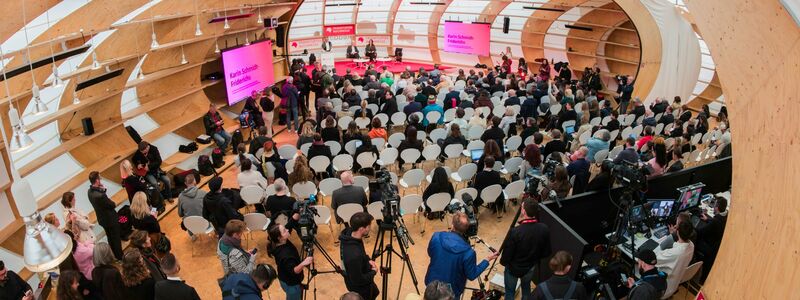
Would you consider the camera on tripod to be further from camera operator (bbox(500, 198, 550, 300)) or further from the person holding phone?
the person holding phone

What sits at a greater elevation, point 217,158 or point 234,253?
point 234,253

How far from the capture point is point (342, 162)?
8859mm

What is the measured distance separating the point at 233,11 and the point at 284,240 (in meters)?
8.29

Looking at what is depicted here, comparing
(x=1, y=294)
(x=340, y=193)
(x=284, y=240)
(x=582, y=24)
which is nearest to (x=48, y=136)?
(x=1, y=294)

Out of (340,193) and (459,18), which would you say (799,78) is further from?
(459,18)

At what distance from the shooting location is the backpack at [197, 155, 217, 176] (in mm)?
9441

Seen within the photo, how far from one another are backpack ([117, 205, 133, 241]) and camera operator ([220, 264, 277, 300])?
314 centimetres

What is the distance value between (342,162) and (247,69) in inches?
194

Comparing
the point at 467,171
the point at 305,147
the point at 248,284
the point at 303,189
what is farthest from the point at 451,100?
the point at 248,284

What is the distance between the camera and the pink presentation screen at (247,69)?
11719 mm

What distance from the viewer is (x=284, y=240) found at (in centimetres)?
490

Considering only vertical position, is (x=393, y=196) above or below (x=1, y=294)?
above

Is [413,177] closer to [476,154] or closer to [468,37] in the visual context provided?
[476,154]

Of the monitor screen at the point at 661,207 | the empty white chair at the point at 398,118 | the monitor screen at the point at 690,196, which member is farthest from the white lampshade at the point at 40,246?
the empty white chair at the point at 398,118
